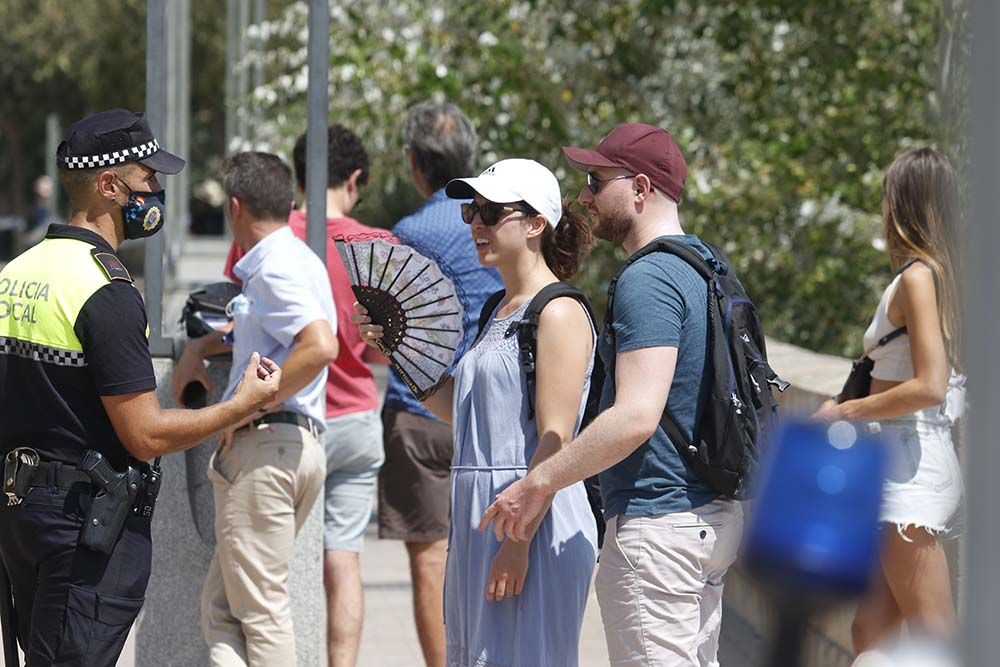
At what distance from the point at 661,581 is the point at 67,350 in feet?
4.71

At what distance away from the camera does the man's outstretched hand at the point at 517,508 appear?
3.35 metres

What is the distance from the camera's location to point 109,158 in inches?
150

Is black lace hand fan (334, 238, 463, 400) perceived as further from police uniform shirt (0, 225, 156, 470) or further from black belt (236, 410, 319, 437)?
black belt (236, 410, 319, 437)

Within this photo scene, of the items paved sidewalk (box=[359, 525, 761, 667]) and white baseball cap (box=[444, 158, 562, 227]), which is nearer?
white baseball cap (box=[444, 158, 562, 227])

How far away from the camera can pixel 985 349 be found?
1.15 meters

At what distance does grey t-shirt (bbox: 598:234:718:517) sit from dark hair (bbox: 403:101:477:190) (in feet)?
7.07

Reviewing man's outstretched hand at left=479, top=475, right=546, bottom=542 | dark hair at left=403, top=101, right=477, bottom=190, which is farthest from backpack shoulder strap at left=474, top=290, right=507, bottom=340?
dark hair at left=403, top=101, right=477, bottom=190

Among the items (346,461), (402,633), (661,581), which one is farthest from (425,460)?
(661,581)

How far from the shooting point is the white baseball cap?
3.66 m

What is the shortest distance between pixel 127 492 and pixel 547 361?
103cm

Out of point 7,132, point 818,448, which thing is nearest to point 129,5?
point 7,132

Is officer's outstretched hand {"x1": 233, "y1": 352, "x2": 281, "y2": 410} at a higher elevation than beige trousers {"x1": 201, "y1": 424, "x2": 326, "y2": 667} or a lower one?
higher

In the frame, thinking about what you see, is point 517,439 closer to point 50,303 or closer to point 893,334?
point 50,303

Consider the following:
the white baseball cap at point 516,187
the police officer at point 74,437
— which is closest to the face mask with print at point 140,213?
the police officer at point 74,437
